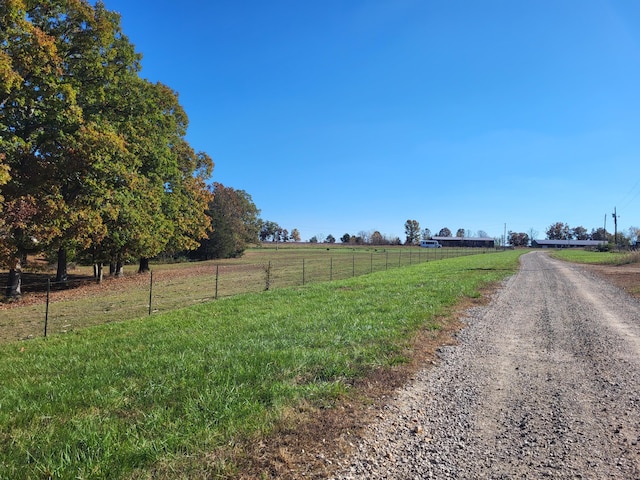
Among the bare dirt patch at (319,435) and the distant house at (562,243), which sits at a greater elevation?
the distant house at (562,243)

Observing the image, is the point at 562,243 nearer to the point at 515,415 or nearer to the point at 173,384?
the point at 515,415

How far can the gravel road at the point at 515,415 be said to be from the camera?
10.5ft

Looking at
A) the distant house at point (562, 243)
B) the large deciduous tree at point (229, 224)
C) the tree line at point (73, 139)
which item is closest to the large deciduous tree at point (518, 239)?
the distant house at point (562, 243)

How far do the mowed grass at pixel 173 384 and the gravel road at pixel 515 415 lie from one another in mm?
882

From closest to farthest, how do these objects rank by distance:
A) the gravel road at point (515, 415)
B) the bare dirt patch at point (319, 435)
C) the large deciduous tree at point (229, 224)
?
the bare dirt patch at point (319, 435) → the gravel road at point (515, 415) → the large deciduous tree at point (229, 224)

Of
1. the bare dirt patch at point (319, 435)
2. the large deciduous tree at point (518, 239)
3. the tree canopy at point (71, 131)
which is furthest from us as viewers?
the large deciduous tree at point (518, 239)

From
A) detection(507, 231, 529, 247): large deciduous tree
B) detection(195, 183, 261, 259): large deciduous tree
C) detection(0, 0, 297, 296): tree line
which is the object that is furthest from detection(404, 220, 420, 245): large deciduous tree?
detection(0, 0, 297, 296): tree line

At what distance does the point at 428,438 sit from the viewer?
12.1 feet

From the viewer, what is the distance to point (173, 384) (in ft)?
15.7

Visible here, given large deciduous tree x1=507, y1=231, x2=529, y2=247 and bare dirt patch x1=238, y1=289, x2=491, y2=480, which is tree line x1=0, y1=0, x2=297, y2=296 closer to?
bare dirt patch x1=238, y1=289, x2=491, y2=480

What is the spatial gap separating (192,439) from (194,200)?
31881 mm

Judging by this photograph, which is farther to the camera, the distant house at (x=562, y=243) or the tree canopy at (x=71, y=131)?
the distant house at (x=562, y=243)

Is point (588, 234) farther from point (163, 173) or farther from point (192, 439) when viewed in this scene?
point (192, 439)

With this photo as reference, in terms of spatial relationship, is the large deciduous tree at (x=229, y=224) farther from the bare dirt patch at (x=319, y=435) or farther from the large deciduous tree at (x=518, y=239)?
the large deciduous tree at (x=518, y=239)
